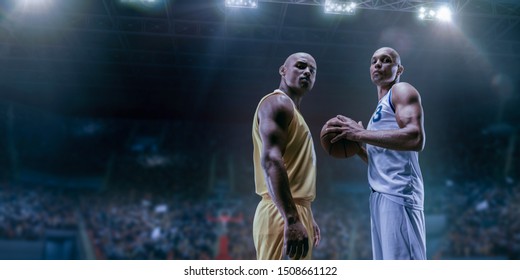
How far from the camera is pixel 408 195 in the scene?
7.50ft

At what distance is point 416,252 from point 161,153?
10.4 metres

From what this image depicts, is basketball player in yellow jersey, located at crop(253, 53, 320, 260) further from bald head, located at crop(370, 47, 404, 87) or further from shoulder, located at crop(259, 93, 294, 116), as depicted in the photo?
bald head, located at crop(370, 47, 404, 87)

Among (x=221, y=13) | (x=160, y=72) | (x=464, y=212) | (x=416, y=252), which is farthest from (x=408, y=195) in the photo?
(x=464, y=212)

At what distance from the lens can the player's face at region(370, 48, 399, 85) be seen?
2.62 m

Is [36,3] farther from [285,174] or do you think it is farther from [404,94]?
[404,94]

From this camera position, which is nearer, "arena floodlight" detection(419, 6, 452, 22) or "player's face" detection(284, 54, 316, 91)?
"player's face" detection(284, 54, 316, 91)

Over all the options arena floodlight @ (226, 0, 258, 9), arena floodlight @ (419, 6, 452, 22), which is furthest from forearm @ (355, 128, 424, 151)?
arena floodlight @ (419, 6, 452, 22)

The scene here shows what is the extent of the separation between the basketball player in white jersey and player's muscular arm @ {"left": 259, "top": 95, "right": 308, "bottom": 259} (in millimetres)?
404

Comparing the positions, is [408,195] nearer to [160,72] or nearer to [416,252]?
[416,252]

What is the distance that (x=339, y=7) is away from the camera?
7969mm

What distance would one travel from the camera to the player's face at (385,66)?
103 inches

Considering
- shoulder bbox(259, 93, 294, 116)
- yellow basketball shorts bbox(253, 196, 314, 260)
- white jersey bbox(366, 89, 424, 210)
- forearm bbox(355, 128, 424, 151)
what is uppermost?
shoulder bbox(259, 93, 294, 116)

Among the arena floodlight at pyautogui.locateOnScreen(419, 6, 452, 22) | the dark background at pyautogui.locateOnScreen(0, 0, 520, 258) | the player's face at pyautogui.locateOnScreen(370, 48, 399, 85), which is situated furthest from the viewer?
the dark background at pyautogui.locateOnScreen(0, 0, 520, 258)

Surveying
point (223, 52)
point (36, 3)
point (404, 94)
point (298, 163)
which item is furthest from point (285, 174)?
point (36, 3)
